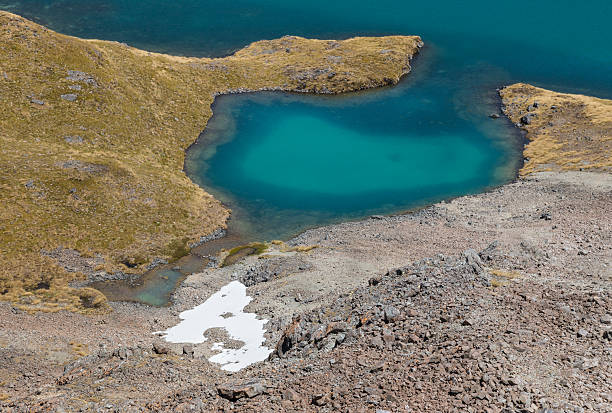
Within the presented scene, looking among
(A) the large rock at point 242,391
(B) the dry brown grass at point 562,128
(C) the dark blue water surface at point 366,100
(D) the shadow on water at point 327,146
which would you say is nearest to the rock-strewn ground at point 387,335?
(A) the large rock at point 242,391

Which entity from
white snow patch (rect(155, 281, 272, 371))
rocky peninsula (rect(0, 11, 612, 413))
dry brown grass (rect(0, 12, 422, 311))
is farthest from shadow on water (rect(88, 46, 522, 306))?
white snow patch (rect(155, 281, 272, 371))

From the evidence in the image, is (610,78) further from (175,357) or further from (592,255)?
(175,357)

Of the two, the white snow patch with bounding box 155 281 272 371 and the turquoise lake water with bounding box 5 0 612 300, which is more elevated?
the turquoise lake water with bounding box 5 0 612 300

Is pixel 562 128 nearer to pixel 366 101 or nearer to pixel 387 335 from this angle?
pixel 366 101

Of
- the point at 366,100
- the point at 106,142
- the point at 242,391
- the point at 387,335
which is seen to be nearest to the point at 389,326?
the point at 387,335

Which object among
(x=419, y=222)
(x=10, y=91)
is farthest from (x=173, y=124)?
(x=419, y=222)

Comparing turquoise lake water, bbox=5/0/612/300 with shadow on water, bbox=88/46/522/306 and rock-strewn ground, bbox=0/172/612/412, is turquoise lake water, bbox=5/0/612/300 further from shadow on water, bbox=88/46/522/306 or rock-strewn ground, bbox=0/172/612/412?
rock-strewn ground, bbox=0/172/612/412
